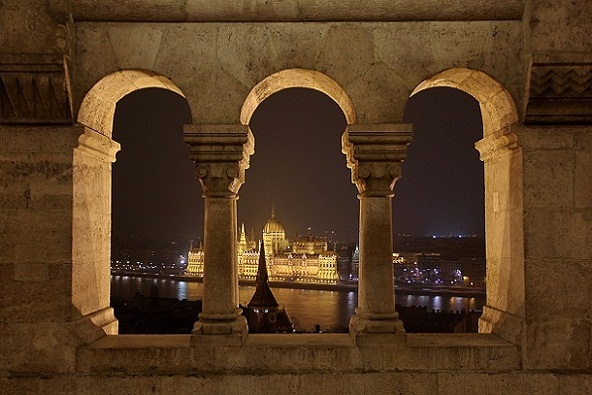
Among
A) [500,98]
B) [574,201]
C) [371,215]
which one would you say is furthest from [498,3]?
[371,215]

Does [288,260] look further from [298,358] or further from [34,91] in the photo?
[34,91]

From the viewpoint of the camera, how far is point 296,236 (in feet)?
303

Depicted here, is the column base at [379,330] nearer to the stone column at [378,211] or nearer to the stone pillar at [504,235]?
the stone column at [378,211]

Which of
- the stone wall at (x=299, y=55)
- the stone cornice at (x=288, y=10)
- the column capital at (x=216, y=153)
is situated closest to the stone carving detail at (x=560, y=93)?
the stone wall at (x=299, y=55)

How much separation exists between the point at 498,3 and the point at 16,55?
3642mm

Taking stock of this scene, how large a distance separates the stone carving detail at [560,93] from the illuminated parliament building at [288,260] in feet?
237

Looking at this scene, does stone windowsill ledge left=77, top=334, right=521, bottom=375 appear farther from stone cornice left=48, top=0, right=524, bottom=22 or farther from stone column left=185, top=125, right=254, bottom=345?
stone cornice left=48, top=0, right=524, bottom=22

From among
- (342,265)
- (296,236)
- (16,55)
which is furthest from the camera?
(296,236)

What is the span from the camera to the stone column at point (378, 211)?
443cm

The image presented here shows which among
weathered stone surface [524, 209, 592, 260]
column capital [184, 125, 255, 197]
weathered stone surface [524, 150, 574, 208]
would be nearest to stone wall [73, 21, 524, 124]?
column capital [184, 125, 255, 197]

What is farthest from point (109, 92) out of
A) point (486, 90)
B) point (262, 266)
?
point (262, 266)

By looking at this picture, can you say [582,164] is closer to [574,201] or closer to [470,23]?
[574,201]

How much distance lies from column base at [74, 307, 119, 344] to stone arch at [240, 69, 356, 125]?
6.54 feet

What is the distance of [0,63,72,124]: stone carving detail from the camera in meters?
4.27
